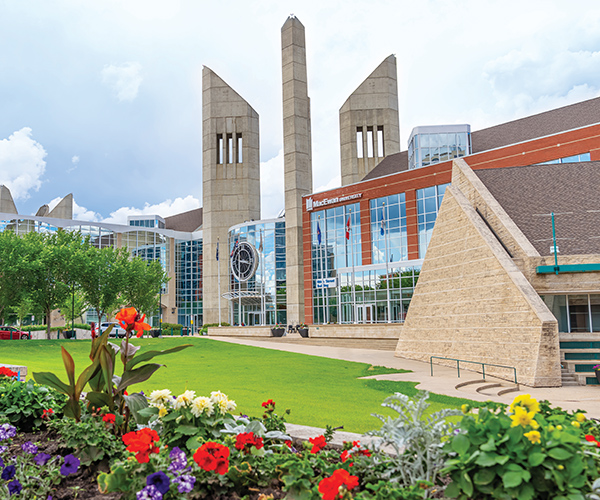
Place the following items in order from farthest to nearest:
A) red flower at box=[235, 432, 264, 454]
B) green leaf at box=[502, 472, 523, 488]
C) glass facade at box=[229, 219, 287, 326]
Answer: glass facade at box=[229, 219, 287, 326] → red flower at box=[235, 432, 264, 454] → green leaf at box=[502, 472, 523, 488]

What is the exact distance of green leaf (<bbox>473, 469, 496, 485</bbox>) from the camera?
130 inches

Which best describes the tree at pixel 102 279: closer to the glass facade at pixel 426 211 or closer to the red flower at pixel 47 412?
the glass facade at pixel 426 211

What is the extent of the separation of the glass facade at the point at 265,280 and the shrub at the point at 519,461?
6083 centimetres

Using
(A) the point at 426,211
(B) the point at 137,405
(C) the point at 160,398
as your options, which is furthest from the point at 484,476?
(A) the point at 426,211

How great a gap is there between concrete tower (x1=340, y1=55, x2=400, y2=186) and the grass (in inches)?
1811

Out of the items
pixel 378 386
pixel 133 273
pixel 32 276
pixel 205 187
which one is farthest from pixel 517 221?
pixel 205 187

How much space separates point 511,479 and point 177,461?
245cm

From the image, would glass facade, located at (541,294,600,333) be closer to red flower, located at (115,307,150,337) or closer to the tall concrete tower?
red flower, located at (115,307,150,337)

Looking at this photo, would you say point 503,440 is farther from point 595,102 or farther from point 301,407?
point 595,102

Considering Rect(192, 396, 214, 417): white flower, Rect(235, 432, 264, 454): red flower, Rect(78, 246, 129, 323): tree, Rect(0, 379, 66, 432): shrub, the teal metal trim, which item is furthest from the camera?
Rect(78, 246, 129, 323): tree

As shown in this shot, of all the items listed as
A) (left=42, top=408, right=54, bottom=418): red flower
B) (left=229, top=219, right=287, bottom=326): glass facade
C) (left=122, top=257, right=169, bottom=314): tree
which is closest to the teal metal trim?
(left=42, top=408, right=54, bottom=418): red flower

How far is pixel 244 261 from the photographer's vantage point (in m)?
67.6

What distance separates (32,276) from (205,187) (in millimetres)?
36735

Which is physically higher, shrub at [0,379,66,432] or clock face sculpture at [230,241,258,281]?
clock face sculpture at [230,241,258,281]
